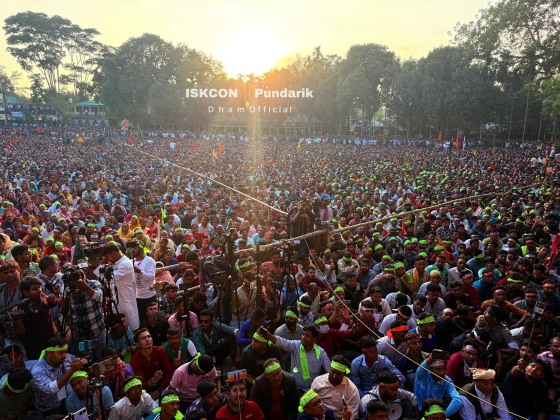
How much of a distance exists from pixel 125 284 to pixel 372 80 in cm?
4273

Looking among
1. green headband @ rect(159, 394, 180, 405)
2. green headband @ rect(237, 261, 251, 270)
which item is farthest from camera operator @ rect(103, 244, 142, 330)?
green headband @ rect(237, 261, 251, 270)

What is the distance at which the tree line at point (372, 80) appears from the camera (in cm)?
3531

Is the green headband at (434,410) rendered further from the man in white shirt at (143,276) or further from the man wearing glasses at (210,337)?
the man in white shirt at (143,276)

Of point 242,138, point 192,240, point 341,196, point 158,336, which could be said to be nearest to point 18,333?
point 158,336

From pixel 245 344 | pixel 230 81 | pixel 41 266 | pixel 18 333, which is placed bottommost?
pixel 245 344

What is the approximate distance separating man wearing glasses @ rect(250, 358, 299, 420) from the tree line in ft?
83.0

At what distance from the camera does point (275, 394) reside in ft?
12.8

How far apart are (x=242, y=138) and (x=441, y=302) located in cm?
3772

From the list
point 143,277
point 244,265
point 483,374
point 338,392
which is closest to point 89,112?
point 244,265

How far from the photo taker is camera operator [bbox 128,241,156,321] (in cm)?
521

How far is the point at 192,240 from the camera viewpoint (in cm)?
799

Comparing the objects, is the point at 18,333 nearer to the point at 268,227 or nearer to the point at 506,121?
the point at 268,227

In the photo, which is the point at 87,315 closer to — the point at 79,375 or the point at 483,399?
the point at 79,375

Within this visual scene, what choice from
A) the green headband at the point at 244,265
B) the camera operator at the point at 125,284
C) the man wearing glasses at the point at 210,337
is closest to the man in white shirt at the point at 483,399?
the man wearing glasses at the point at 210,337
